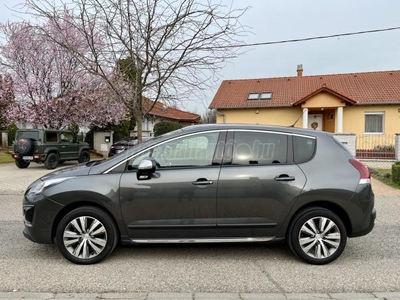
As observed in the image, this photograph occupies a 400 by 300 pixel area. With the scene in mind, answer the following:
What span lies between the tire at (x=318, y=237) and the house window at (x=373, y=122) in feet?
50.9

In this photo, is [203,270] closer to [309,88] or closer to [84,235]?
[84,235]

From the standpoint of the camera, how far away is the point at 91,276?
324 centimetres

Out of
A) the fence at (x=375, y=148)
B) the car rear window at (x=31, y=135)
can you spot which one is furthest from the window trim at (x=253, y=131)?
the car rear window at (x=31, y=135)

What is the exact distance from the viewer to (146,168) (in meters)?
3.43

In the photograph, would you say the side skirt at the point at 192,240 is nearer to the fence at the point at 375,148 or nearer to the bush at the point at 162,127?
the fence at the point at 375,148

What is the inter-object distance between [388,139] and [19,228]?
49.5 feet

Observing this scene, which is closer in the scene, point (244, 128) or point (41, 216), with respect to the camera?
point (41, 216)

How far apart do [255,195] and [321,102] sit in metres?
14.4

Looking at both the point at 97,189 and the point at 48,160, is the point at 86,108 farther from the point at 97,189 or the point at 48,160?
the point at 97,189

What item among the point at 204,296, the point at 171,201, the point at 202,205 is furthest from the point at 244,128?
the point at 204,296

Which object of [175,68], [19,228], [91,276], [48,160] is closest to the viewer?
[91,276]

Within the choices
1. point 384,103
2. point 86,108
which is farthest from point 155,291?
point 384,103

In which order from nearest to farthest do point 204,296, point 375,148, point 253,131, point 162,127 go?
point 204,296
point 253,131
point 375,148
point 162,127

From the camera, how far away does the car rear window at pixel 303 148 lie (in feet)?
12.1
